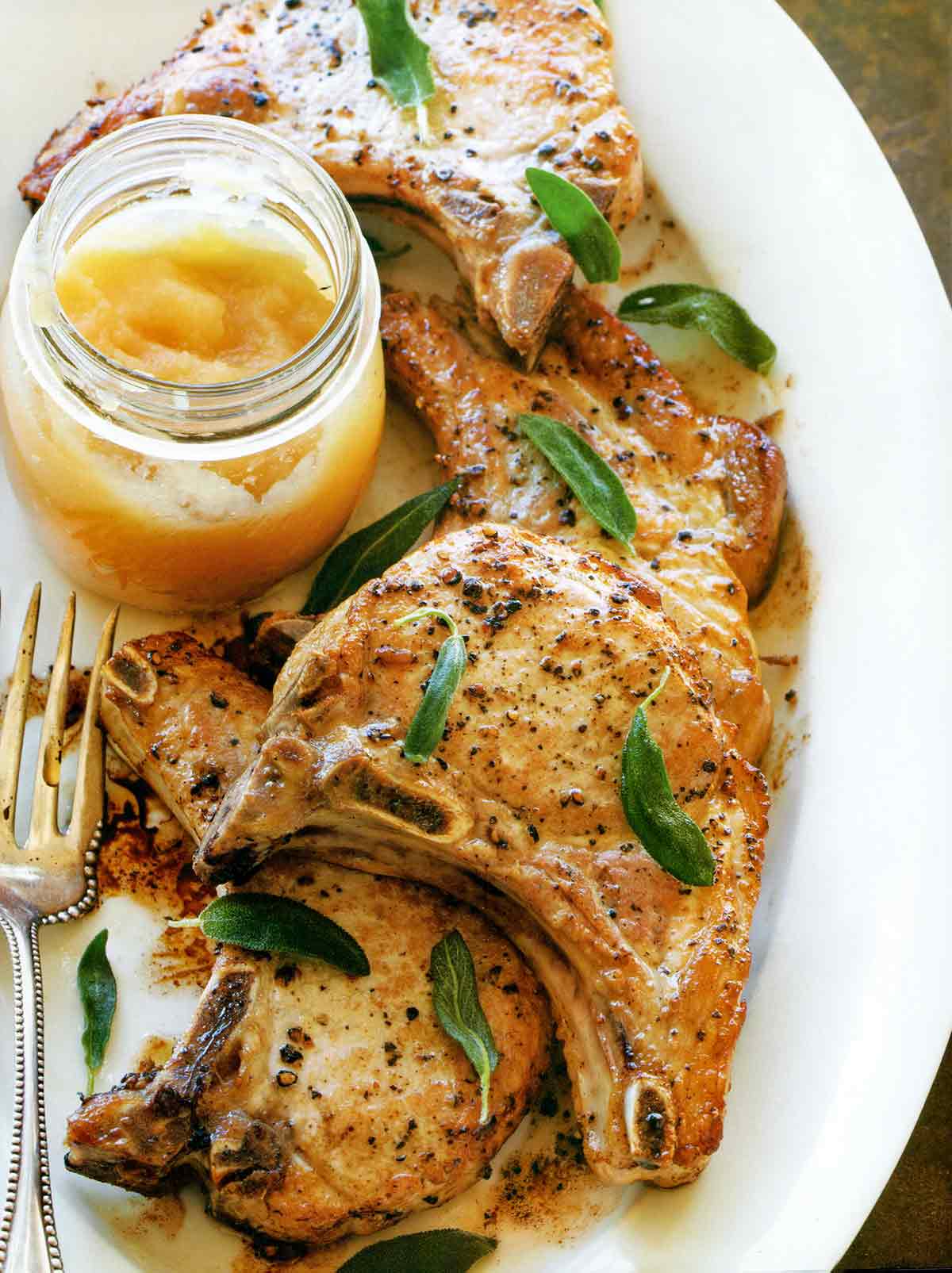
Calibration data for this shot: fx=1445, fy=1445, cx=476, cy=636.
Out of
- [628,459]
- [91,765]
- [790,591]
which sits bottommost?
[91,765]

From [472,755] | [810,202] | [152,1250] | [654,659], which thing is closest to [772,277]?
[810,202]

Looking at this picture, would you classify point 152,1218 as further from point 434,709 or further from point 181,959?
point 434,709

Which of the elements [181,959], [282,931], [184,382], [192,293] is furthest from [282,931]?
[192,293]

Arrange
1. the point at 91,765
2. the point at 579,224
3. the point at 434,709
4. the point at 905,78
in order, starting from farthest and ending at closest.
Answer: the point at 905,78
the point at 579,224
the point at 91,765
the point at 434,709

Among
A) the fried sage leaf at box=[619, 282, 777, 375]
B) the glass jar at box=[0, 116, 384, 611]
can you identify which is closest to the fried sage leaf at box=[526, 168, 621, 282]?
the fried sage leaf at box=[619, 282, 777, 375]

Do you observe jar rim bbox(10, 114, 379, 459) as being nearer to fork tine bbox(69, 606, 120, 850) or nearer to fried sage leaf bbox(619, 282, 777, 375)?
fork tine bbox(69, 606, 120, 850)

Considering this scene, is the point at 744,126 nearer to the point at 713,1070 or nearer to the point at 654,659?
the point at 654,659

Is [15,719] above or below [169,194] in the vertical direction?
below

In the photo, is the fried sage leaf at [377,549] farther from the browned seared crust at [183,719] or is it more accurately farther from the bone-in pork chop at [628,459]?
the browned seared crust at [183,719]
